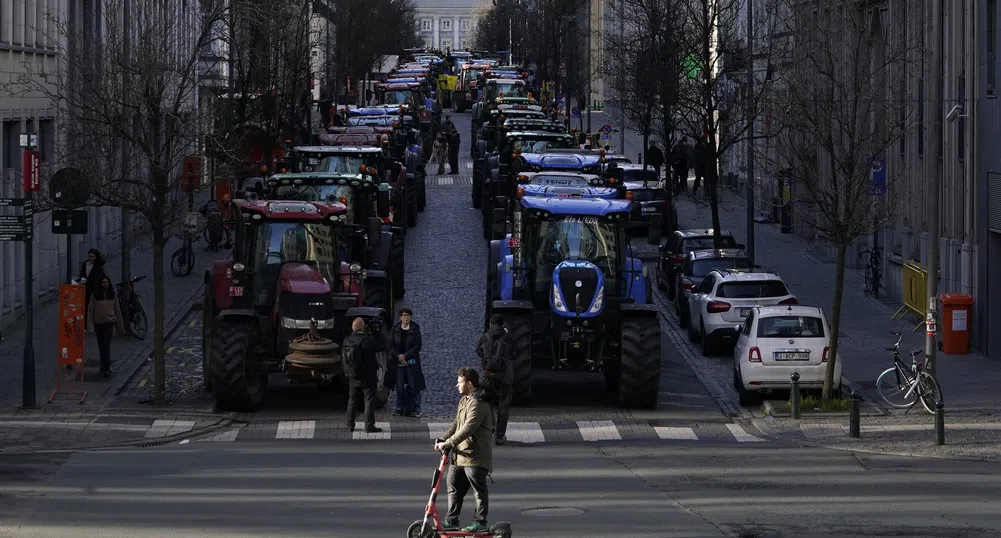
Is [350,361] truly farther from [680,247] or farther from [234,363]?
[680,247]

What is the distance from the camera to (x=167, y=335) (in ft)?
106

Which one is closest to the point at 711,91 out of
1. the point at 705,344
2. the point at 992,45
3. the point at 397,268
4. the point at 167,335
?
the point at 397,268

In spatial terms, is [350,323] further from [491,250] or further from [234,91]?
[234,91]

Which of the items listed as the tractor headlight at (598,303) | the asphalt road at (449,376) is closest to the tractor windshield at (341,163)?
the asphalt road at (449,376)

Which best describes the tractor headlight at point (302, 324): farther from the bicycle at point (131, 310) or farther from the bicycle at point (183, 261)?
the bicycle at point (183, 261)

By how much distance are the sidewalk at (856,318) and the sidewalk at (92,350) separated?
11894mm

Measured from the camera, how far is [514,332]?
24469mm

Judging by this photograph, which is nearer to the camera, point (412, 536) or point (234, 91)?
point (412, 536)

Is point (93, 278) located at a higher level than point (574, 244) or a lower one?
lower

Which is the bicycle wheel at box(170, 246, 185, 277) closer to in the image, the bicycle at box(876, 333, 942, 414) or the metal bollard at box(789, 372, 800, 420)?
the bicycle at box(876, 333, 942, 414)

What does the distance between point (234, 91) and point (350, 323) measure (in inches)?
930

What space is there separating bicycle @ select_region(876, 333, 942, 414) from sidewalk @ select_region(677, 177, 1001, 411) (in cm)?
58

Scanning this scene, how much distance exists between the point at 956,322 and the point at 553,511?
1563cm

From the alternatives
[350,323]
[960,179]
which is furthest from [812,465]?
[960,179]
